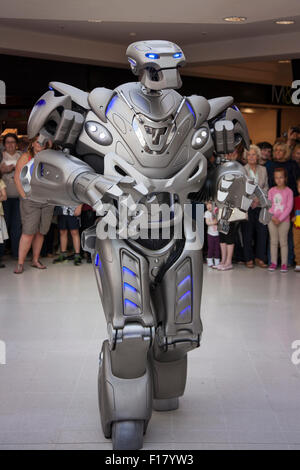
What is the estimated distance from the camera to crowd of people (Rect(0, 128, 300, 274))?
24.0ft

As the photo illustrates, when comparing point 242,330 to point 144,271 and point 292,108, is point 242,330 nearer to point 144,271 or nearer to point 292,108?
point 144,271

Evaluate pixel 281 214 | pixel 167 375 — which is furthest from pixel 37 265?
pixel 167 375

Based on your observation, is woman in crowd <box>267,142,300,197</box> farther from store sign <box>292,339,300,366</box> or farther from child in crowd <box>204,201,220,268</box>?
store sign <box>292,339,300,366</box>

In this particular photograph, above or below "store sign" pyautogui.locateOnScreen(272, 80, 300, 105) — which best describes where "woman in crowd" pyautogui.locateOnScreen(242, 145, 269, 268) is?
below

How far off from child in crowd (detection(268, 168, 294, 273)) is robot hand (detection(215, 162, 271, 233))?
4.20 m

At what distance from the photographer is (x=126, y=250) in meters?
2.95

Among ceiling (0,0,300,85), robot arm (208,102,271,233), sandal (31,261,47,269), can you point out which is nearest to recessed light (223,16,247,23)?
ceiling (0,0,300,85)

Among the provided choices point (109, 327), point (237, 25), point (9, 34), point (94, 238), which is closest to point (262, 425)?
point (109, 327)

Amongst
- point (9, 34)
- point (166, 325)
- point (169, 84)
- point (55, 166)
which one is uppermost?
point (9, 34)

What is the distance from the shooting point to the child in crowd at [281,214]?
736 centimetres

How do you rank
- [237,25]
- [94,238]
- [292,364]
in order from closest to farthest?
1. [94,238]
2. [292,364]
3. [237,25]

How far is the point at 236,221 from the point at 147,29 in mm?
2991

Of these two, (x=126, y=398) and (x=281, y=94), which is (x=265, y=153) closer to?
(x=281, y=94)

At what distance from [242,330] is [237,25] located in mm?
4782
